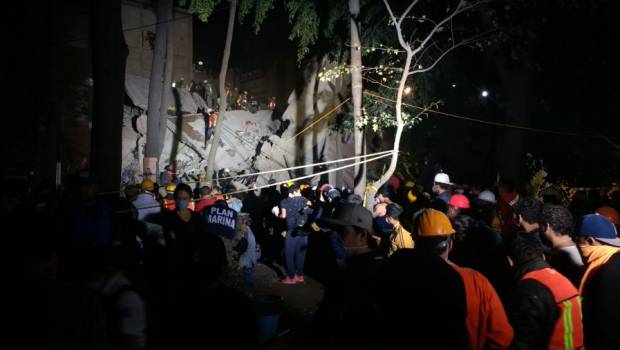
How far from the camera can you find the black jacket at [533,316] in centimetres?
304

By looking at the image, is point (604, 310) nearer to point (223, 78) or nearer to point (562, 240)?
point (562, 240)

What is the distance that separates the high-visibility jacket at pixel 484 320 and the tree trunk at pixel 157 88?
15.7 metres

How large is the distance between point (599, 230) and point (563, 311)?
1.20 m

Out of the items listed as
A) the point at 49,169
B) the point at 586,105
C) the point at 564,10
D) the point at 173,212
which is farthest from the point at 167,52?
the point at 586,105

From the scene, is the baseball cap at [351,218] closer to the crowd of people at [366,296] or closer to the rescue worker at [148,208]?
the crowd of people at [366,296]

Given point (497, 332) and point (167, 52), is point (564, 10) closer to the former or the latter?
point (497, 332)

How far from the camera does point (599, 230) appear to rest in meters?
3.91

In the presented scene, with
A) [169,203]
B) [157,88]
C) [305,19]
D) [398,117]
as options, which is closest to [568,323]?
[398,117]

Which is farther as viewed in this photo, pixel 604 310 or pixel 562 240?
pixel 562 240

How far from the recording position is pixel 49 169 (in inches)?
575

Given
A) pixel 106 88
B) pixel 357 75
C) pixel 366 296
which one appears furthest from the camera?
pixel 357 75

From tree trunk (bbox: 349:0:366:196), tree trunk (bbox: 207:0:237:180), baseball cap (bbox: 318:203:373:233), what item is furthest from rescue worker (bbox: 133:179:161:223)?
tree trunk (bbox: 207:0:237:180)

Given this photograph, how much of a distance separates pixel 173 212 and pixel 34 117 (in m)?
15.3

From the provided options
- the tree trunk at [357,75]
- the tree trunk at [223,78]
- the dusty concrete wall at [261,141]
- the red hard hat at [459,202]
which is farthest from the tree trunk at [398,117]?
the tree trunk at [223,78]
